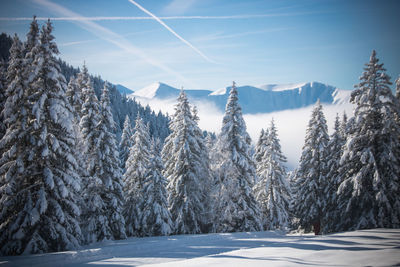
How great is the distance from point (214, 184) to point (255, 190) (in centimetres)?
1066

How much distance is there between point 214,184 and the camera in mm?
23719

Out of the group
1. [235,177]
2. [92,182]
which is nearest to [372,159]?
[235,177]

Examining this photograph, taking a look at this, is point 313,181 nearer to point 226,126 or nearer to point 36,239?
point 226,126

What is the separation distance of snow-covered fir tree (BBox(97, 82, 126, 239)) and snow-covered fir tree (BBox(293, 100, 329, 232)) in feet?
64.1

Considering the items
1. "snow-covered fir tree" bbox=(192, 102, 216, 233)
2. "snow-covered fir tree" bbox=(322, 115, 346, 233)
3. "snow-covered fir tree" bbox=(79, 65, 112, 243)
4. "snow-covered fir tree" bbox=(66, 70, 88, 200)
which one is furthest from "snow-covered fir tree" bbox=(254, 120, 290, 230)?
"snow-covered fir tree" bbox=(66, 70, 88, 200)

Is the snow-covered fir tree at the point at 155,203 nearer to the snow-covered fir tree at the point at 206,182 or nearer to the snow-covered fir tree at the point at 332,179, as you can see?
the snow-covered fir tree at the point at 206,182


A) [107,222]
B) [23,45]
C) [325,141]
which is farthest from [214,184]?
[23,45]

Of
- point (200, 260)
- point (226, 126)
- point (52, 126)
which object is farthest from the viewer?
point (226, 126)

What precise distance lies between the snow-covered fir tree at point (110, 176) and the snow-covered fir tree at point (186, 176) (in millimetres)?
5526

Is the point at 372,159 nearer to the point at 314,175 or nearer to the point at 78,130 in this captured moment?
the point at 314,175

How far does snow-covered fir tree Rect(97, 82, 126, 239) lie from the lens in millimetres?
20812

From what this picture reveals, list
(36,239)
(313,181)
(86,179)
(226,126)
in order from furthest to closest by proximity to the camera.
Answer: (313,181), (226,126), (86,179), (36,239)

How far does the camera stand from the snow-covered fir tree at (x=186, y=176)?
78.2ft

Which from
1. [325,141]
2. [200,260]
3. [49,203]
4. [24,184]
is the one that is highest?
[325,141]
